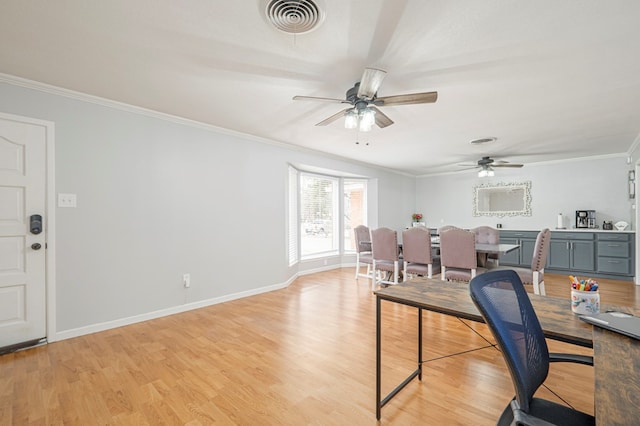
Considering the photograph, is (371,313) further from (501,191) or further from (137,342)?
→ (501,191)

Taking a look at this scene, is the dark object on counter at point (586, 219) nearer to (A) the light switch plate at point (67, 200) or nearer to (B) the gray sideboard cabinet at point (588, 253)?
(B) the gray sideboard cabinet at point (588, 253)

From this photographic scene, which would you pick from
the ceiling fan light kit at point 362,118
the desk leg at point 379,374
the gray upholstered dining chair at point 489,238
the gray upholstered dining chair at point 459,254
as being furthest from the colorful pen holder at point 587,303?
the gray upholstered dining chair at point 489,238

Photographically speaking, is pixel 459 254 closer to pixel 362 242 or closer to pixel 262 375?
pixel 362 242

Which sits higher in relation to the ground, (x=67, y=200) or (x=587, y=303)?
(x=67, y=200)

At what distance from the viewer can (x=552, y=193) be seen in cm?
630

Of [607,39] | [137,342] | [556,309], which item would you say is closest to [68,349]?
[137,342]

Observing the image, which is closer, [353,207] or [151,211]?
[151,211]

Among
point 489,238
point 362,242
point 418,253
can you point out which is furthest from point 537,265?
point 362,242

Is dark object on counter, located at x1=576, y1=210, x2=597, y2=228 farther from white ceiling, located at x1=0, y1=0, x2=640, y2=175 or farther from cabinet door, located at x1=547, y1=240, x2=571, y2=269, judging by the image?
white ceiling, located at x1=0, y1=0, x2=640, y2=175

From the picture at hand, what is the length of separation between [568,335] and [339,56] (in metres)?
2.12

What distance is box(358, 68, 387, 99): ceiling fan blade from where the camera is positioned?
6.62 feet

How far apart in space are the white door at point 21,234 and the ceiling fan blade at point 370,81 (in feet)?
9.70

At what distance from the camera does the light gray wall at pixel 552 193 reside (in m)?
5.65

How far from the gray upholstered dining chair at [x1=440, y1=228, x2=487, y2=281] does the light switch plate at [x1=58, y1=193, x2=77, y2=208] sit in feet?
13.5
